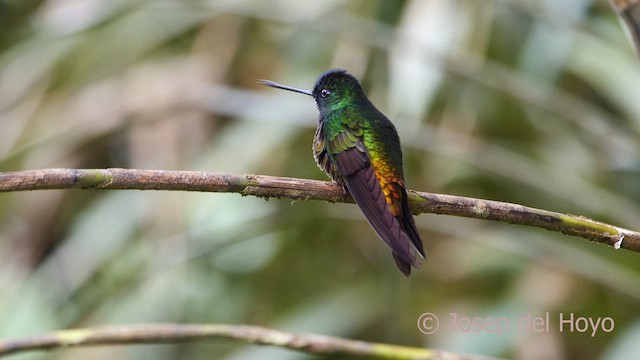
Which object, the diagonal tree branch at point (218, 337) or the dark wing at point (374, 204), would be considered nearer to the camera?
the dark wing at point (374, 204)

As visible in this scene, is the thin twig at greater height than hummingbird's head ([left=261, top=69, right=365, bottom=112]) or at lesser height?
greater

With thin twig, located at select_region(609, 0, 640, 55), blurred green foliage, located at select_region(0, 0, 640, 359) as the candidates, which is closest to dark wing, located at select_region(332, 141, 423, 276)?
thin twig, located at select_region(609, 0, 640, 55)

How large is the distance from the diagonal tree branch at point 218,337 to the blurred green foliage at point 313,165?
4.87 feet

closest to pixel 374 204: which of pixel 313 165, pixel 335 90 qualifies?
pixel 335 90

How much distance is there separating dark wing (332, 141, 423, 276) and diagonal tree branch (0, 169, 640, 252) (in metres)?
0.08

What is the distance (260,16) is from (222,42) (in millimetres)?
980

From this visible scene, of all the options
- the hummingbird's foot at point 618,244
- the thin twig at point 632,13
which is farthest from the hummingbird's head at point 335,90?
the hummingbird's foot at point 618,244

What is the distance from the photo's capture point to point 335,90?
8.93 feet

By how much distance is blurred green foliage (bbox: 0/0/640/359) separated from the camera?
12.3ft

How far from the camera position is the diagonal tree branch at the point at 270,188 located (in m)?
1.58

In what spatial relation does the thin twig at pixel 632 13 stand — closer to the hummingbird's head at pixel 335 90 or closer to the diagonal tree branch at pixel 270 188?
the diagonal tree branch at pixel 270 188

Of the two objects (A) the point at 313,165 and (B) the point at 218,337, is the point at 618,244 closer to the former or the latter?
(B) the point at 218,337

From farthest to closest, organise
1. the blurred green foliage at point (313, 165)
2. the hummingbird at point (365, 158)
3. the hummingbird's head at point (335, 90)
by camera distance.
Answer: the blurred green foliage at point (313, 165), the hummingbird's head at point (335, 90), the hummingbird at point (365, 158)

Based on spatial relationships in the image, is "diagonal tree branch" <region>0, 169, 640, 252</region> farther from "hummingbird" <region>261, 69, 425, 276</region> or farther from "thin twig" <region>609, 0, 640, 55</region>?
"thin twig" <region>609, 0, 640, 55</region>
